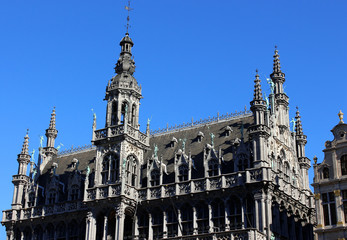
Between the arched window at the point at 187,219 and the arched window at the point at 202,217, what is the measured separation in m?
0.71

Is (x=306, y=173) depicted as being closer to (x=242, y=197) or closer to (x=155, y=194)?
(x=242, y=197)

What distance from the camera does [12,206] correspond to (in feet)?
227

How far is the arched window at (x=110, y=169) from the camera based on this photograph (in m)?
62.2

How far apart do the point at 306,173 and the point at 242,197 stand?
493 inches

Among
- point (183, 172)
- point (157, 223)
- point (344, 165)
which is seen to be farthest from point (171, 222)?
point (344, 165)

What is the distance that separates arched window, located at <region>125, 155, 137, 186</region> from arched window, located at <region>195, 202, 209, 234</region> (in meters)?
7.80

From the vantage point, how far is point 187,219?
192 ft

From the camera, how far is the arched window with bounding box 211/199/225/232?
56.4 metres

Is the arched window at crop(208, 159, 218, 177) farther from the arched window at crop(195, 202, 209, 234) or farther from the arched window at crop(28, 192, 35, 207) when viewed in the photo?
the arched window at crop(28, 192, 35, 207)

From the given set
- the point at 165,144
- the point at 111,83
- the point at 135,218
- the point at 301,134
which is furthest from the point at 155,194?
the point at 301,134

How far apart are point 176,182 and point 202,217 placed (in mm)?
4203

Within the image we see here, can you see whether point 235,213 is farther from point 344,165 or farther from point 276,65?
point 276,65

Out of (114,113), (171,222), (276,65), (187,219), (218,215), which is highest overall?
(276,65)

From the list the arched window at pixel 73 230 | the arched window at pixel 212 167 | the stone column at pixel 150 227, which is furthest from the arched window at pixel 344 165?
the arched window at pixel 73 230
